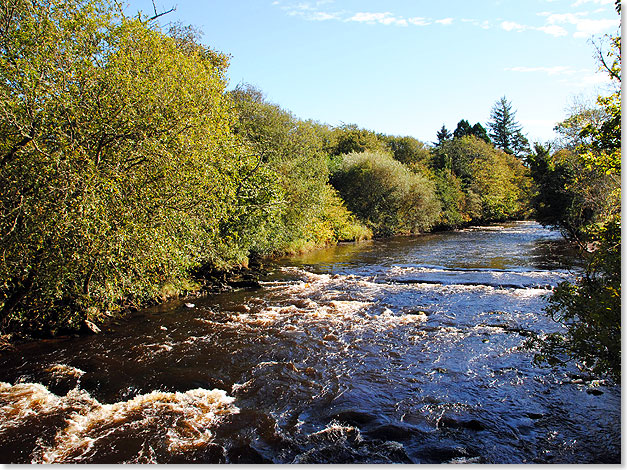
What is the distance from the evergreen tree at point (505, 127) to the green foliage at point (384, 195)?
54.7 m

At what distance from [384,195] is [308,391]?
3457 centimetres

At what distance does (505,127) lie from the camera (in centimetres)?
8712

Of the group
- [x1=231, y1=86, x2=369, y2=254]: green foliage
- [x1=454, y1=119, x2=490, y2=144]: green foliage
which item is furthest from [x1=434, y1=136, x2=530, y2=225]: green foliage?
[x1=231, y1=86, x2=369, y2=254]: green foliage

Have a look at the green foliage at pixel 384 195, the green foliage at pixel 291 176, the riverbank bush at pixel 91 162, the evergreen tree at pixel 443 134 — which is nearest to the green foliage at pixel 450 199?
the green foliage at pixel 384 195

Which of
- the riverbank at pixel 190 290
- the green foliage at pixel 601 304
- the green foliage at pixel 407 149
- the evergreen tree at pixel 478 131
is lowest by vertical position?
the riverbank at pixel 190 290

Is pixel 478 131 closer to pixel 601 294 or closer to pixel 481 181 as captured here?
pixel 481 181

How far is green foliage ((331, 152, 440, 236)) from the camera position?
132 feet

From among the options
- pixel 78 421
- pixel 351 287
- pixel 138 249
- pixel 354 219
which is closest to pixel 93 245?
pixel 138 249

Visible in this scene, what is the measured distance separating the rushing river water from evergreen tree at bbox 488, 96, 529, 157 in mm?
83776

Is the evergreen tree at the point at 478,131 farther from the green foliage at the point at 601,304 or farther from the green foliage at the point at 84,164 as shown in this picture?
the green foliage at the point at 601,304

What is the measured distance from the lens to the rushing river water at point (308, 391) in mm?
5527

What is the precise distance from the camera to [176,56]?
43.4 ft

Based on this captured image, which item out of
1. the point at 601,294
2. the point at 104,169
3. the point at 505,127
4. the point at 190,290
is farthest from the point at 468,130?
the point at 601,294

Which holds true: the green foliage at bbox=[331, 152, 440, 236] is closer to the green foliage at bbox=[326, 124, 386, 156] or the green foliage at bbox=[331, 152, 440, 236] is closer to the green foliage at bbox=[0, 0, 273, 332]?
the green foliage at bbox=[326, 124, 386, 156]
